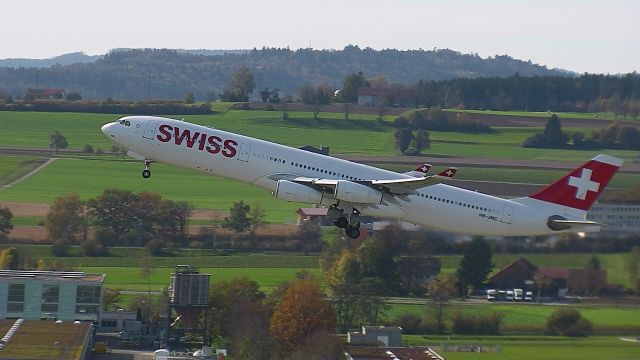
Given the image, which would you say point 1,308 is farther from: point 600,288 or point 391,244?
point 600,288

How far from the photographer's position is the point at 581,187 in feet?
206

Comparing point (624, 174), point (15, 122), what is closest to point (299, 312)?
point (624, 174)

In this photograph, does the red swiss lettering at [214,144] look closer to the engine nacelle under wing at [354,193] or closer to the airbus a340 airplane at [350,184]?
the airbus a340 airplane at [350,184]

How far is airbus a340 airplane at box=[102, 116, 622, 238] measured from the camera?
5888 centimetres

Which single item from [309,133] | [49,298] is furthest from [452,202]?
[309,133]

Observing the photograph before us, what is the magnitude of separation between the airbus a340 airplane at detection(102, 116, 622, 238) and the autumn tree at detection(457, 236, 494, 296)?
4.33 meters

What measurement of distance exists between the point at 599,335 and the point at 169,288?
82.8 ft

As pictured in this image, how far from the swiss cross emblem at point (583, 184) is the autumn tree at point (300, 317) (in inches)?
652

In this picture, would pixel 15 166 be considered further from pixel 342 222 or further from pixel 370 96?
pixel 370 96

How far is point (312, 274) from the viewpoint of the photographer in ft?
276

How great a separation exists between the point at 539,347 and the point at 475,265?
17.7 feet

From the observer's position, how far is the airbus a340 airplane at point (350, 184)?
5888 cm

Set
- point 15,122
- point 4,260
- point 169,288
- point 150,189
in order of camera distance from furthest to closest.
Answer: point 15,122 → point 150,189 → point 4,260 → point 169,288

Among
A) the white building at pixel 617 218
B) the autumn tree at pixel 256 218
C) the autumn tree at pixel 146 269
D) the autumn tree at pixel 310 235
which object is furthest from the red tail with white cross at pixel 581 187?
the autumn tree at pixel 256 218
